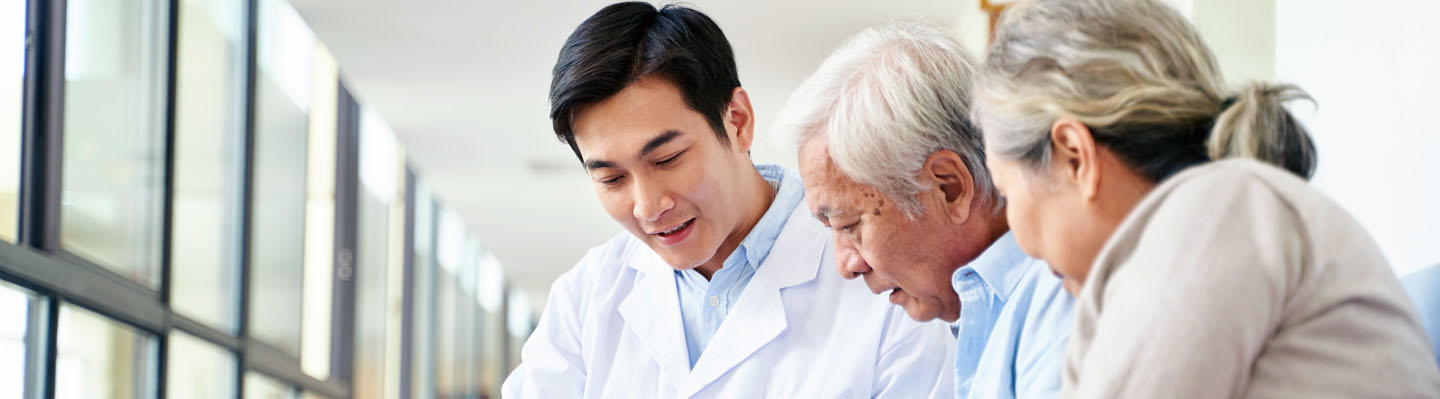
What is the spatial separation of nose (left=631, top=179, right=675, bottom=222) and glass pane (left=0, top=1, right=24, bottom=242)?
1731mm

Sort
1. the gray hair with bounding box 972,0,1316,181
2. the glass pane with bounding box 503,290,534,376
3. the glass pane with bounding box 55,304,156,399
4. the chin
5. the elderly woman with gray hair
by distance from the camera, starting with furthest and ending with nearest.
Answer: the glass pane with bounding box 503,290,534,376 → the glass pane with bounding box 55,304,156,399 → the chin → the gray hair with bounding box 972,0,1316,181 → the elderly woman with gray hair

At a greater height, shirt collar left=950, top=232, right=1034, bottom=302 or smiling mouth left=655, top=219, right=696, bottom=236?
smiling mouth left=655, top=219, right=696, bottom=236

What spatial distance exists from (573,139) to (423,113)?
15.3 ft

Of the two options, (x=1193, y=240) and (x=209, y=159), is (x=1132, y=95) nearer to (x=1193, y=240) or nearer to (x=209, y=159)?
(x=1193, y=240)

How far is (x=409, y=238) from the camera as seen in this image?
364 inches

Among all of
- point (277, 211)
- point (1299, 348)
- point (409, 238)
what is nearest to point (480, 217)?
point (409, 238)

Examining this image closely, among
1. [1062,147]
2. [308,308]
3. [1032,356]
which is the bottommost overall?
[308,308]

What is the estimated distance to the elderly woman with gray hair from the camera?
0.91 meters

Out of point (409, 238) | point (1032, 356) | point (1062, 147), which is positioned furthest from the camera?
point (409, 238)

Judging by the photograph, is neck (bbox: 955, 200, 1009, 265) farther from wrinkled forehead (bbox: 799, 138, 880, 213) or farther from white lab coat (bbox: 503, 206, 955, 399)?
white lab coat (bbox: 503, 206, 955, 399)

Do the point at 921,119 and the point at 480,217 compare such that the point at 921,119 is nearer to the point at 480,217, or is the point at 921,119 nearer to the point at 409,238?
the point at 409,238

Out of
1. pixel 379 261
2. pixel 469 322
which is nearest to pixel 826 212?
pixel 379 261

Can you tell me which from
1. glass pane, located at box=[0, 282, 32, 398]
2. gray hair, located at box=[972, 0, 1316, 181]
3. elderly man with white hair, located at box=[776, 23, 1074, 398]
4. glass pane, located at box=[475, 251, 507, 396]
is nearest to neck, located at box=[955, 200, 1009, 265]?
elderly man with white hair, located at box=[776, 23, 1074, 398]

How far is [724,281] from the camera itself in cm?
225
